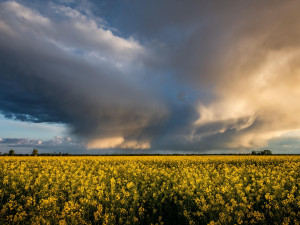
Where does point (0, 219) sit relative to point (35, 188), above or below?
below

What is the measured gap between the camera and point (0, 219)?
27.7ft

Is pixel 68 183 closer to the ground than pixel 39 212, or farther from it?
farther from it

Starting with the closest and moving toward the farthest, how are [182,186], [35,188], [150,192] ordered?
1. [182,186]
2. [150,192]
3. [35,188]

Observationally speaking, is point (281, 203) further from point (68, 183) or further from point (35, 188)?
point (35, 188)

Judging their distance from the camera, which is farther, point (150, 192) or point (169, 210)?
point (150, 192)

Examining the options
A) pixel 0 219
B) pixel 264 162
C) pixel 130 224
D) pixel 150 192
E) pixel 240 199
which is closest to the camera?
pixel 130 224

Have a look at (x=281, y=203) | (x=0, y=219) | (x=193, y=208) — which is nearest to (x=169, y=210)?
(x=193, y=208)

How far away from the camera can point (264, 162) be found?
31203 millimetres

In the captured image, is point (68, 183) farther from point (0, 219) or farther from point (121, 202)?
point (121, 202)

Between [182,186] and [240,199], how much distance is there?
8.26 ft

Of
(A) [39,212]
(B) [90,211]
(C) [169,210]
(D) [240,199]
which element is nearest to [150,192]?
(C) [169,210]

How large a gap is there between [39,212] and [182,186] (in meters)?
6.05

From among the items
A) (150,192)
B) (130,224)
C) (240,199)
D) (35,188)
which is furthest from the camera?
(35,188)

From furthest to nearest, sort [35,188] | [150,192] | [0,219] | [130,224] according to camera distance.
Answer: [35,188], [150,192], [0,219], [130,224]
